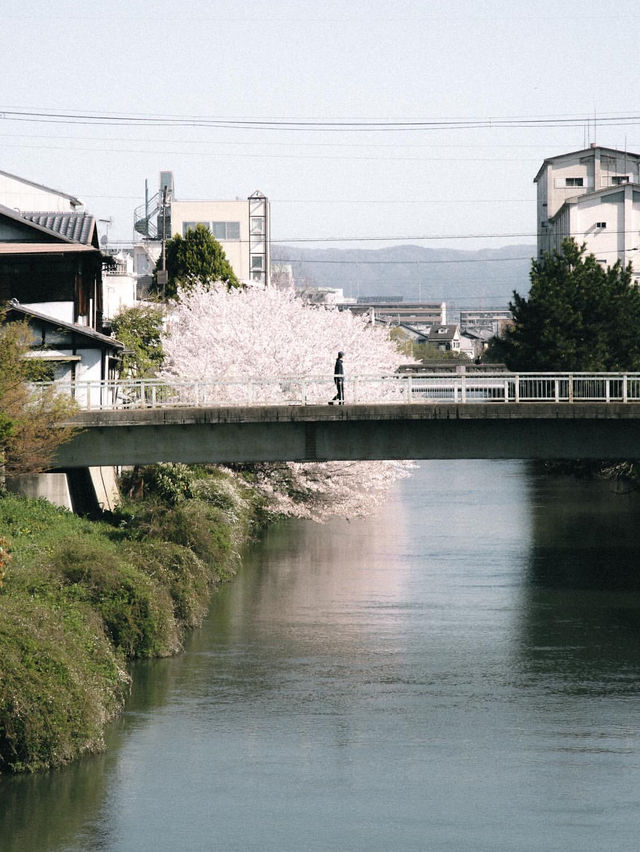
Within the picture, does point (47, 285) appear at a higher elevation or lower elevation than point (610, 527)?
higher

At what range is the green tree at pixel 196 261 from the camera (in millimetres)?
67062

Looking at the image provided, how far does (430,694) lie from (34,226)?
68.7 feet

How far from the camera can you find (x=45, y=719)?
19500 millimetres

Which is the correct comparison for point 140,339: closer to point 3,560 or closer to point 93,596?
point 93,596

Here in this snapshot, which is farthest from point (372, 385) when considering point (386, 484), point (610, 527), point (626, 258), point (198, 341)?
point (626, 258)

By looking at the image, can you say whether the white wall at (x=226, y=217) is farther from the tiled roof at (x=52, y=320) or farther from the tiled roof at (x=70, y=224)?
the tiled roof at (x=52, y=320)

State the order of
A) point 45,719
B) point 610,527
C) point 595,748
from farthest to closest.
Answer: point 610,527 → point 595,748 → point 45,719

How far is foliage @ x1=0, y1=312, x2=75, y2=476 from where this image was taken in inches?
1201

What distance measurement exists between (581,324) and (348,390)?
14.5m

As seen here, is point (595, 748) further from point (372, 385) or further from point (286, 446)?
point (372, 385)

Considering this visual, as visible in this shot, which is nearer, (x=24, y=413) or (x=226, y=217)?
(x=24, y=413)

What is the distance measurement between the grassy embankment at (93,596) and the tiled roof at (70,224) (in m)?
8.05

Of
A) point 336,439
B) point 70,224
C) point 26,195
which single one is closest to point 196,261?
point 26,195

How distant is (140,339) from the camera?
171ft
